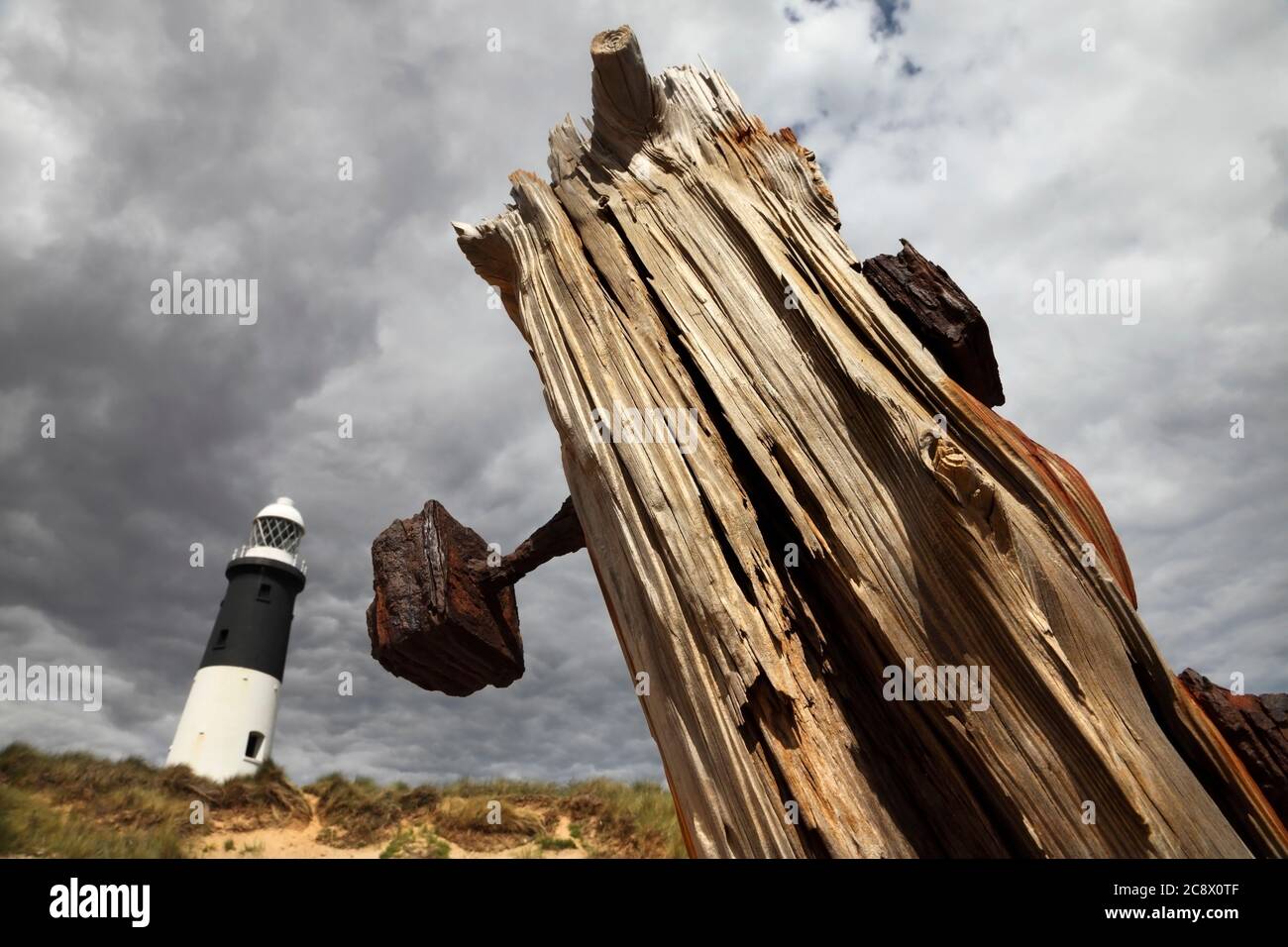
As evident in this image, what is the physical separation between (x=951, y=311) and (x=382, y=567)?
2.59m

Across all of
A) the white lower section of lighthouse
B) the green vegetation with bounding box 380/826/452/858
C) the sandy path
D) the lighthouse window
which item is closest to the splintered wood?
the sandy path

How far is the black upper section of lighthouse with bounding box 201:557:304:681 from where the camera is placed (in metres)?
23.8

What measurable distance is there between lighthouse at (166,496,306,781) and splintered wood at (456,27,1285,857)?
78.5 feet

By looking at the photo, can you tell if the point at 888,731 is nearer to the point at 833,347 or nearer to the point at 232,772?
the point at 833,347

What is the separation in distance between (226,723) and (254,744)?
1.24m

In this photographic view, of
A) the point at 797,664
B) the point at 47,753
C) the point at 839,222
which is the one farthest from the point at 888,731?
the point at 47,753

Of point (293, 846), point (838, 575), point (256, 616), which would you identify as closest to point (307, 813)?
point (293, 846)

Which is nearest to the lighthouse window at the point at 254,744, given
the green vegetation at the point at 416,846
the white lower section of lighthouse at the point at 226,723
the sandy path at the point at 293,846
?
the white lower section of lighthouse at the point at 226,723

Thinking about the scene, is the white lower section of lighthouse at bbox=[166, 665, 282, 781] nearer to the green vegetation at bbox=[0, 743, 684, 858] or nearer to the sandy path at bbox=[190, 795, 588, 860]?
the green vegetation at bbox=[0, 743, 684, 858]

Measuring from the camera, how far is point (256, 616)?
981 inches

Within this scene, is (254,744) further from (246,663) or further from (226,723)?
(246,663)

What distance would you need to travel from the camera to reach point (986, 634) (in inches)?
65.9

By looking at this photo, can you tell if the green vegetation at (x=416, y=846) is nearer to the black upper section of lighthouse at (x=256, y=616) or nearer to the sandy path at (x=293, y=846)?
the sandy path at (x=293, y=846)
